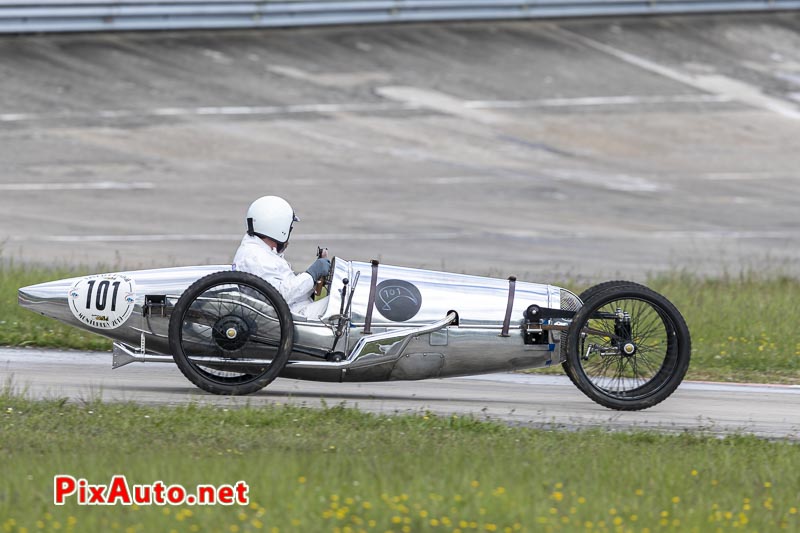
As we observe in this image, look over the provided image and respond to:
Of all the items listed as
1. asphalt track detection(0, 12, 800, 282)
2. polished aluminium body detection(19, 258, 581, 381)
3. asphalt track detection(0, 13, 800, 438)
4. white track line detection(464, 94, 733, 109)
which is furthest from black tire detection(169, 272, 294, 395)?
white track line detection(464, 94, 733, 109)

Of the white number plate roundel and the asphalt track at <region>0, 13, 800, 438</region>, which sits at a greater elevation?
the asphalt track at <region>0, 13, 800, 438</region>

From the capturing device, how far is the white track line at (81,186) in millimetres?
19766

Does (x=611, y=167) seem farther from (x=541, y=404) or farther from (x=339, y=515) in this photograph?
(x=339, y=515)

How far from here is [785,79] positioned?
92.2ft

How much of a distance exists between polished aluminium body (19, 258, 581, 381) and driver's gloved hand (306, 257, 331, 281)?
0.08 meters

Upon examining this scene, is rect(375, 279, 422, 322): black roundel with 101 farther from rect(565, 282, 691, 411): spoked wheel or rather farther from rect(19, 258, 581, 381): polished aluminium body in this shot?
rect(565, 282, 691, 411): spoked wheel

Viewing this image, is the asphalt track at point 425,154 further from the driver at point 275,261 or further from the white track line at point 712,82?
the driver at point 275,261

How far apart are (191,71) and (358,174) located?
21.3 ft

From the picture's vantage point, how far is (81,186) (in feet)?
65.5

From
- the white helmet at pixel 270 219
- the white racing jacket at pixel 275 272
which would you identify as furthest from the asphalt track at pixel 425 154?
the white helmet at pixel 270 219

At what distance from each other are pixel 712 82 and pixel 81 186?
574 inches

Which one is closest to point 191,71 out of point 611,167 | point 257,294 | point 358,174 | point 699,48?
point 358,174

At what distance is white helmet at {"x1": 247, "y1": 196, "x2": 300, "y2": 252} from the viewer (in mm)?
8742

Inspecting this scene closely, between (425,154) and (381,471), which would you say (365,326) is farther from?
(425,154)
